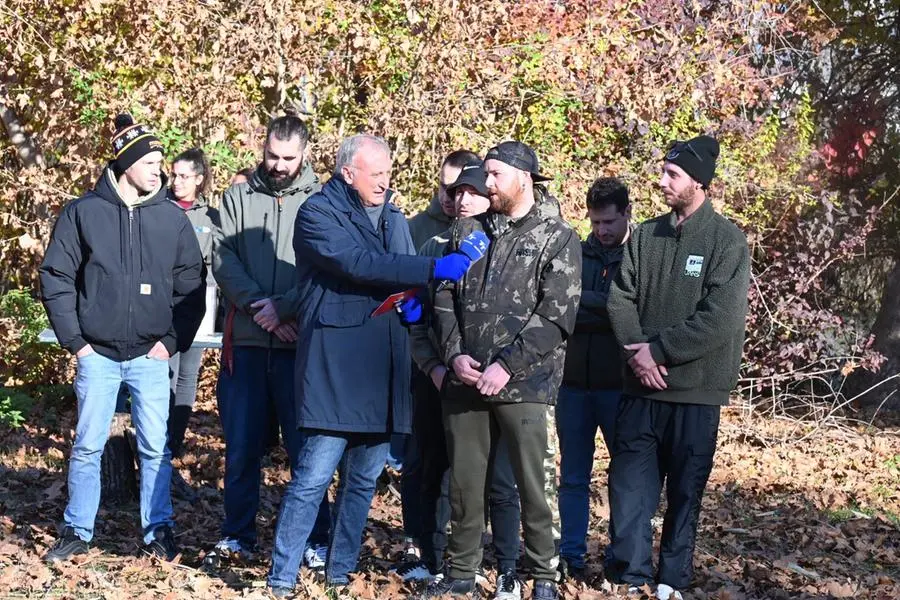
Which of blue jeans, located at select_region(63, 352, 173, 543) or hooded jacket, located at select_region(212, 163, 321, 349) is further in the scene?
hooded jacket, located at select_region(212, 163, 321, 349)

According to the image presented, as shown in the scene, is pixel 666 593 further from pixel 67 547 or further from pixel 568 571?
pixel 67 547

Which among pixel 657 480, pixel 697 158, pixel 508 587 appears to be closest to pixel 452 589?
pixel 508 587

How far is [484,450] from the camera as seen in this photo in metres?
5.70

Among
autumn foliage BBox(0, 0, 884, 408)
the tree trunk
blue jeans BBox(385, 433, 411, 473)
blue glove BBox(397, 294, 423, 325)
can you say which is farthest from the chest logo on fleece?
the tree trunk

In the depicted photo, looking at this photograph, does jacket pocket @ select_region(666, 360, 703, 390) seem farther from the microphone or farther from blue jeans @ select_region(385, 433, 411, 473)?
blue jeans @ select_region(385, 433, 411, 473)

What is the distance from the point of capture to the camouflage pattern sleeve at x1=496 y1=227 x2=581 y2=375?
5441mm

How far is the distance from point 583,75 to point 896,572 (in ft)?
21.0

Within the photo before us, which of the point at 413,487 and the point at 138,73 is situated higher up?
the point at 138,73

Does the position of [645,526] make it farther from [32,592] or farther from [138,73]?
[138,73]

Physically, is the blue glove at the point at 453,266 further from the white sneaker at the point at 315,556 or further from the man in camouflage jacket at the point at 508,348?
the white sneaker at the point at 315,556

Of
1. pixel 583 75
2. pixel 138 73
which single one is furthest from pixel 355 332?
pixel 583 75

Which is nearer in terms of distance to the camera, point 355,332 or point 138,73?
point 355,332

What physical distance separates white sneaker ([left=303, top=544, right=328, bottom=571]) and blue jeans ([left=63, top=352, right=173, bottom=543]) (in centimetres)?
78

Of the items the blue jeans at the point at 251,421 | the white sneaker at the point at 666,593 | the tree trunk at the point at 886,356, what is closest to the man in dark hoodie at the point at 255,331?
the blue jeans at the point at 251,421
